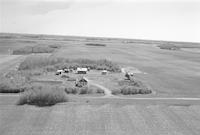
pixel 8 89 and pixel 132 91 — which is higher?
pixel 8 89

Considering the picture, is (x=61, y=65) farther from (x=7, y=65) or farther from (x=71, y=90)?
(x=71, y=90)

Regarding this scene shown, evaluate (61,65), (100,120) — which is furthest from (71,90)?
(61,65)

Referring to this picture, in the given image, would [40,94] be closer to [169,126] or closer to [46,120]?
[46,120]

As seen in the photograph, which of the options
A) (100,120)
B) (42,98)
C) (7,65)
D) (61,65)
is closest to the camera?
(100,120)

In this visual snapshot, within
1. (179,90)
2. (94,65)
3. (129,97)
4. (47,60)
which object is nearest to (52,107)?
(129,97)

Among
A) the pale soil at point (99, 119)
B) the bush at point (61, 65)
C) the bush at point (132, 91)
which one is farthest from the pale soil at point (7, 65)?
the pale soil at point (99, 119)

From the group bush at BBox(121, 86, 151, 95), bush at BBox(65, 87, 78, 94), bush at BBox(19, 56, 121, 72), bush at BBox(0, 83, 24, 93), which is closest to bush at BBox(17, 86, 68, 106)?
bush at BBox(65, 87, 78, 94)

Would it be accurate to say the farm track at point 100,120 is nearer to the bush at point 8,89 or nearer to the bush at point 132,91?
the bush at point 132,91

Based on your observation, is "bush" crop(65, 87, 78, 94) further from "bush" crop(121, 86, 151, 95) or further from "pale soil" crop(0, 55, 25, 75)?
"pale soil" crop(0, 55, 25, 75)
